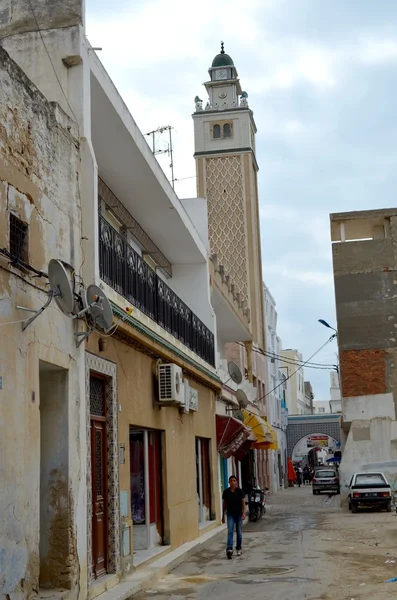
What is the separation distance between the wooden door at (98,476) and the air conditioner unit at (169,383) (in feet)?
8.50

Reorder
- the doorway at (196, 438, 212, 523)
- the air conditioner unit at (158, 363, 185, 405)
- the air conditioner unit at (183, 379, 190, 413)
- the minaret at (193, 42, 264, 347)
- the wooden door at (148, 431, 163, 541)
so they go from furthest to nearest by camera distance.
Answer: the minaret at (193, 42, 264, 347), the doorway at (196, 438, 212, 523), the air conditioner unit at (183, 379, 190, 413), the wooden door at (148, 431, 163, 541), the air conditioner unit at (158, 363, 185, 405)

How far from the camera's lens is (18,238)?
847cm

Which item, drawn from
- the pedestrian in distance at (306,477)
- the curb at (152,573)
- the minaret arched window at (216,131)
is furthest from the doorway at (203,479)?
the pedestrian in distance at (306,477)

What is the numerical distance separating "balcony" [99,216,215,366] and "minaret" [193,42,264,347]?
23414 millimetres

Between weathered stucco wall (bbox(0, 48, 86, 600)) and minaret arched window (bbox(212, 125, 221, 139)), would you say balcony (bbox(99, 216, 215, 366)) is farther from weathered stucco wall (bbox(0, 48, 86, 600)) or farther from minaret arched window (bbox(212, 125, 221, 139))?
minaret arched window (bbox(212, 125, 221, 139))

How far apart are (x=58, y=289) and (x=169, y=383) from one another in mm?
5589

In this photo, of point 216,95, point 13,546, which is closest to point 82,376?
point 13,546

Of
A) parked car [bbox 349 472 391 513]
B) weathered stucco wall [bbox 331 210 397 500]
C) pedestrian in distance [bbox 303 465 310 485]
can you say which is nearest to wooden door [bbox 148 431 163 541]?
parked car [bbox 349 472 391 513]

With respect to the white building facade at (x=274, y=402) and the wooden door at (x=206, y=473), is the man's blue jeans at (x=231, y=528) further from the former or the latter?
the white building facade at (x=274, y=402)

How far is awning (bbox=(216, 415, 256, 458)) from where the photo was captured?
Result: 840 inches

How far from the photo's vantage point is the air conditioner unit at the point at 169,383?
44.9ft

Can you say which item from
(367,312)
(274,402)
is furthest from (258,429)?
(274,402)

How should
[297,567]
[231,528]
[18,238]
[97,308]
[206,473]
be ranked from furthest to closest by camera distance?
1. [206,473]
2. [231,528]
3. [297,567]
4. [97,308]
5. [18,238]

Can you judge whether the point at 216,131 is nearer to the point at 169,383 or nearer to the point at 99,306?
the point at 169,383
